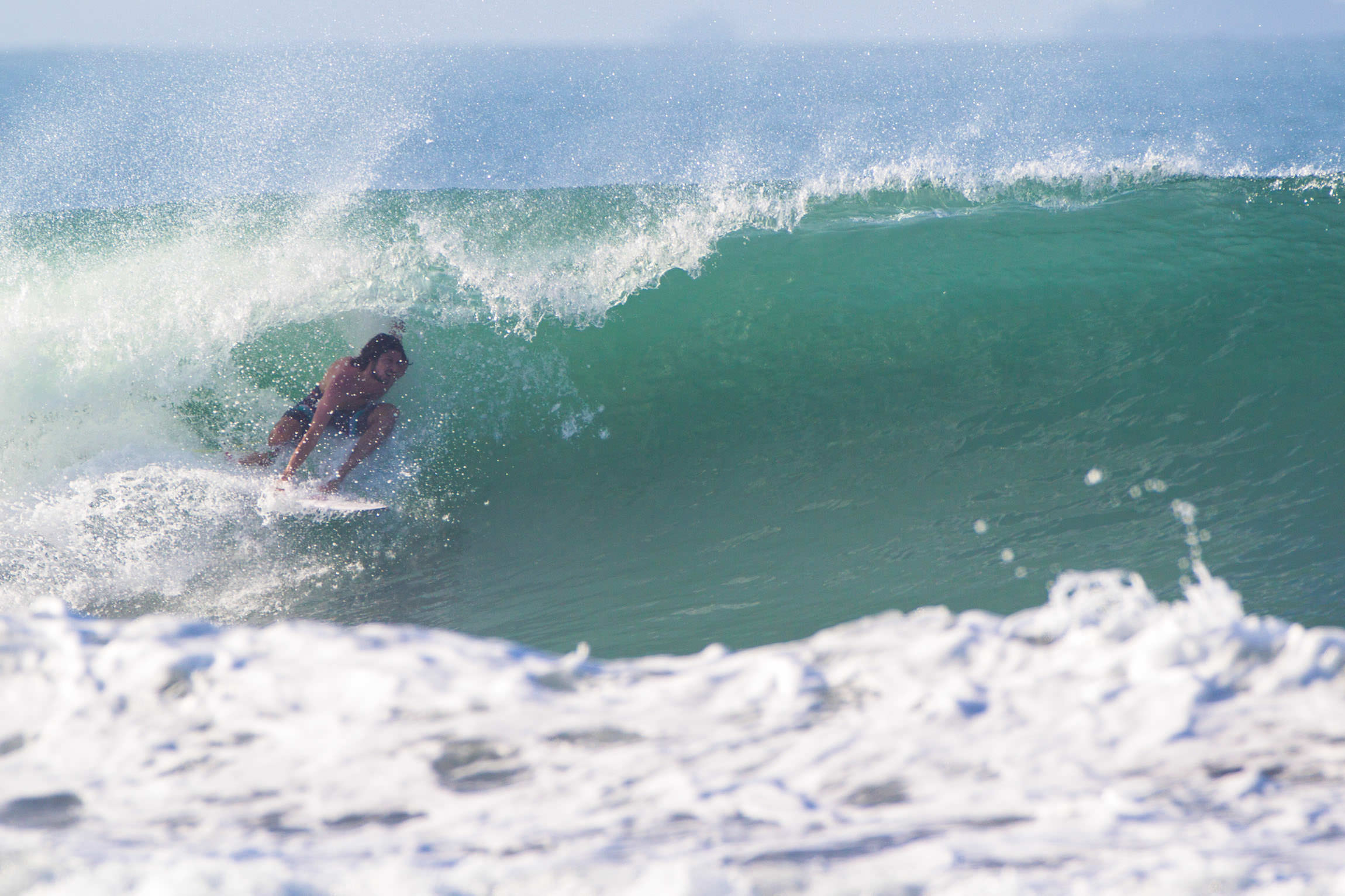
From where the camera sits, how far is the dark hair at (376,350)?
14.7ft

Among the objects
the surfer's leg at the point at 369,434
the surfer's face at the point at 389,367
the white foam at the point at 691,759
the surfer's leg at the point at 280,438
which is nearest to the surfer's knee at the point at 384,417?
the surfer's leg at the point at 369,434

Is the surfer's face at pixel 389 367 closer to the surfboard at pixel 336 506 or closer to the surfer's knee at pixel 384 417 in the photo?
the surfer's knee at pixel 384 417

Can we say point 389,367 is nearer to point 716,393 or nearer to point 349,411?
point 349,411

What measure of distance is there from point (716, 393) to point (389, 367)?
1827mm

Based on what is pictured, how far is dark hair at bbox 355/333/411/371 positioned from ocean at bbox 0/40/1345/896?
1.30 feet

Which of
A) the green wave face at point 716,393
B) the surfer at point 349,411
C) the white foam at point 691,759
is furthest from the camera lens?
the surfer at point 349,411

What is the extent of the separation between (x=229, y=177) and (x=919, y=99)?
37751 mm

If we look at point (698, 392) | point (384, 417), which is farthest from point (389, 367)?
point (698, 392)

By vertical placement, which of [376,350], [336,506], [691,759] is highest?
[376,350]

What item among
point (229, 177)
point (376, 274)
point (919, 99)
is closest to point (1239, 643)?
point (376, 274)

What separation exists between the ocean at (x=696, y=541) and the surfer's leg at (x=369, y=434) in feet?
0.41

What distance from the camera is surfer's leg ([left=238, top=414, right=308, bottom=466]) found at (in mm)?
4477

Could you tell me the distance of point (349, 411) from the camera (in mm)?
4477

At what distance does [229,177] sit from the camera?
105 ft
